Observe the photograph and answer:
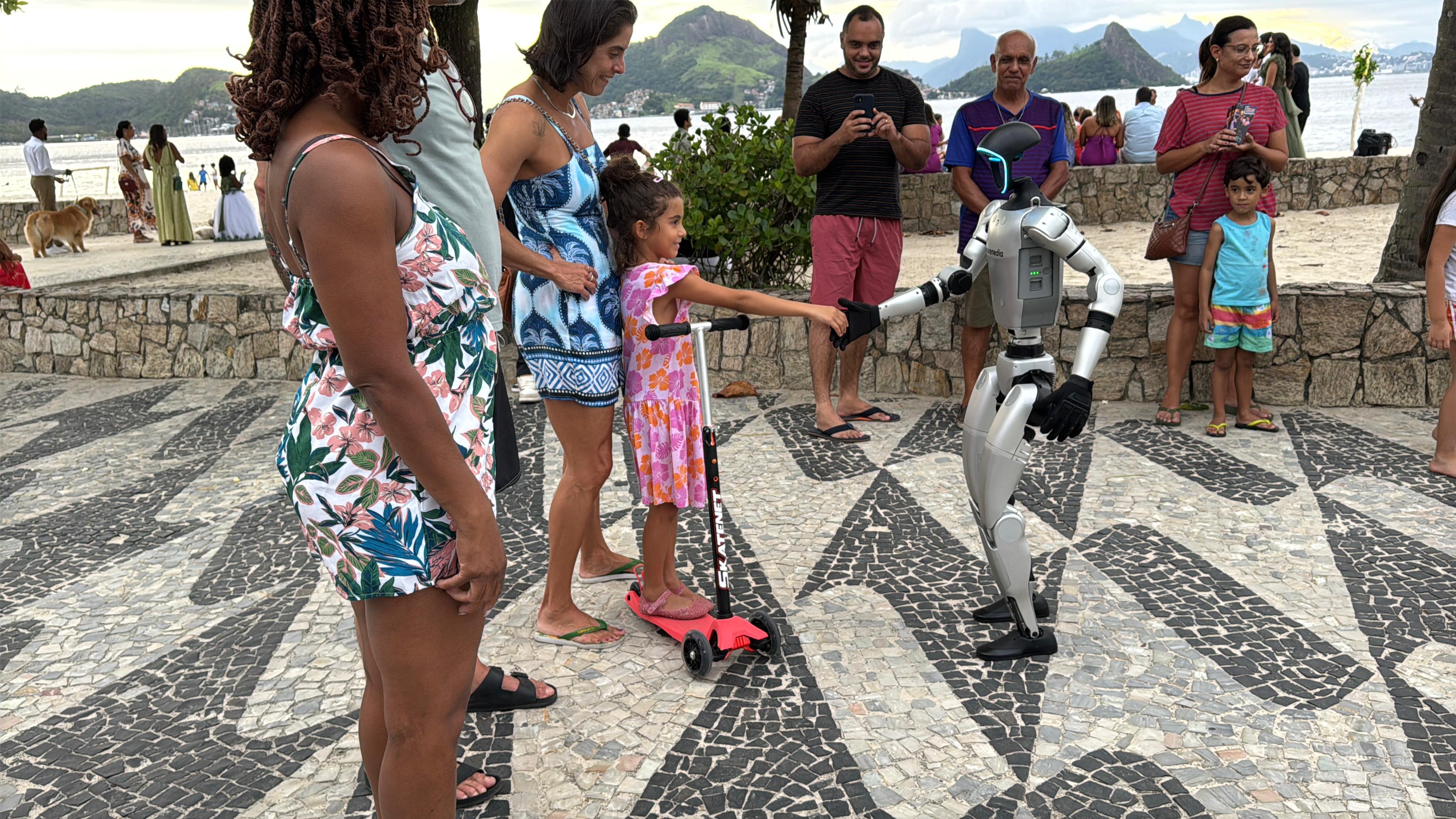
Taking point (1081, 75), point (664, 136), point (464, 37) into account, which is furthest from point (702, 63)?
point (464, 37)

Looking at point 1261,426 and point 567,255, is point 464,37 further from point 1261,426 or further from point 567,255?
point 1261,426

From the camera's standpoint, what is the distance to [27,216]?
54.9ft

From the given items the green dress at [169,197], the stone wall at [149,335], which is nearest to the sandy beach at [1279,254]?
the stone wall at [149,335]

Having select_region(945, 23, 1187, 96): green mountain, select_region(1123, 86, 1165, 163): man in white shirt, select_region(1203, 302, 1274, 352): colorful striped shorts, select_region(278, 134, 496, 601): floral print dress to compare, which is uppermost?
select_region(945, 23, 1187, 96): green mountain

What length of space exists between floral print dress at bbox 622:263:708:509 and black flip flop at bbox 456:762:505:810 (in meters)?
Answer: 0.94

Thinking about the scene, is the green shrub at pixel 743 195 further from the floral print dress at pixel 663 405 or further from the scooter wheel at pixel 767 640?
the scooter wheel at pixel 767 640

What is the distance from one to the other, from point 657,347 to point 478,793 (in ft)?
4.51

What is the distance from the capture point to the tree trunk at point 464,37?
7.33 metres

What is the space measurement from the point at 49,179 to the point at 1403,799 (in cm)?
1771

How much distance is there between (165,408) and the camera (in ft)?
21.9

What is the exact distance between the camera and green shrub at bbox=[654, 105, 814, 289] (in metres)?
6.84

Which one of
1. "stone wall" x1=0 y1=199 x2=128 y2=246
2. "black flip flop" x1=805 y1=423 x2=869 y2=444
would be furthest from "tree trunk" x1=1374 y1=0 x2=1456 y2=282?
"stone wall" x1=0 y1=199 x2=128 y2=246

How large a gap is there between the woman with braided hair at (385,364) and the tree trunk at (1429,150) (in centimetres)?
639

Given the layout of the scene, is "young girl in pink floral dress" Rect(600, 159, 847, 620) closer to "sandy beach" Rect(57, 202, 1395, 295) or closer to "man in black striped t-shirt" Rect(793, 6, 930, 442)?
"man in black striped t-shirt" Rect(793, 6, 930, 442)
